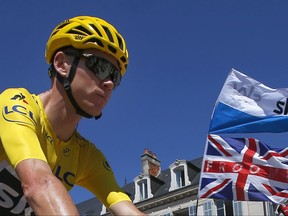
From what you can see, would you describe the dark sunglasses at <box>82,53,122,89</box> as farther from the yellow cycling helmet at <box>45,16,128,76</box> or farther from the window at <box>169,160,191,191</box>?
the window at <box>169,160,191,191</box>

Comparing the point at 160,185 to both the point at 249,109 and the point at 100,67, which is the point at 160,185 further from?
the point at 100,67

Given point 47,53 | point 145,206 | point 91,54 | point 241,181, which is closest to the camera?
point 91,54

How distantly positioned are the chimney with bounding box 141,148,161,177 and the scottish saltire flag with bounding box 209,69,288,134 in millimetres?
27522

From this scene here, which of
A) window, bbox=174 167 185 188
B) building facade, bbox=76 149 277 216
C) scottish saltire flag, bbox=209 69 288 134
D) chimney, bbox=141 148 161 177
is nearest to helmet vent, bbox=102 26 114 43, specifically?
scottish saltire flag, bbox=209 69 288 134

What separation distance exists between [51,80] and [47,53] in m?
0.17

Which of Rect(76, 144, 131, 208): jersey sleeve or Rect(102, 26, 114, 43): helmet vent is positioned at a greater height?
Rect(102, 26, 114, 43): helmet vent

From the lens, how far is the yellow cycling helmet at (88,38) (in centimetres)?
355

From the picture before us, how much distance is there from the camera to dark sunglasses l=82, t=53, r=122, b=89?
11.5 feet

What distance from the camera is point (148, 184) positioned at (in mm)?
41656

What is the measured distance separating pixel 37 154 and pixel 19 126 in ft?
0.81

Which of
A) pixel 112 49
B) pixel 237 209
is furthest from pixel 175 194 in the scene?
pixel 112 49

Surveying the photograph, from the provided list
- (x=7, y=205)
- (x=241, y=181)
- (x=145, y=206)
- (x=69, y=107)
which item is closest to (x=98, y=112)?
(x=69, y=107)

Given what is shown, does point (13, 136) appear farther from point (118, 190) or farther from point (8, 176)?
point (118, 190)

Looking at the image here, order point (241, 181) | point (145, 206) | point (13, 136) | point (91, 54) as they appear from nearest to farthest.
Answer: point (13, 136)
point (91, 54)
point (241, 181)
point (145, 206)
